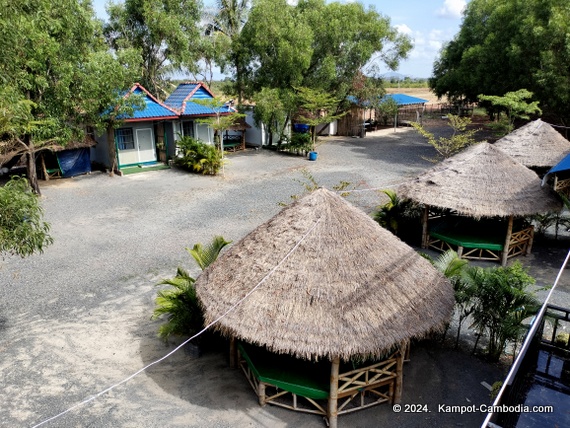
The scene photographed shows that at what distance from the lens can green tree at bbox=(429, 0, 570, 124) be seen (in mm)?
23656

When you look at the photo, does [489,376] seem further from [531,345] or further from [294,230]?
[294,230]

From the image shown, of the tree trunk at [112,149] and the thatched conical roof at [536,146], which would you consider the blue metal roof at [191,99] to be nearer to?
the tree trunk at [112,149]

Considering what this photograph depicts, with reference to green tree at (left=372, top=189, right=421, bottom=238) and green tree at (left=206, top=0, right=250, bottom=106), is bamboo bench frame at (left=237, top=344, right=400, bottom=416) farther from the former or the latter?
green tree at (left=206, top=0, right=250, bottom=106)

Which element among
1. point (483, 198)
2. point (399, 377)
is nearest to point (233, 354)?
point (399, 377)

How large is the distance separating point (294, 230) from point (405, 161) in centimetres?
2060

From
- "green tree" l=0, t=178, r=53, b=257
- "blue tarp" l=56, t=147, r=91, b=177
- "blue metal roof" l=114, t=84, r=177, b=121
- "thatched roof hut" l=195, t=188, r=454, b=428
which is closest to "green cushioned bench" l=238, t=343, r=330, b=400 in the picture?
"thatched roof hut" l=195, t=188, r=454, b=428

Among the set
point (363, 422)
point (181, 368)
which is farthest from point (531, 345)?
point (181, 368)

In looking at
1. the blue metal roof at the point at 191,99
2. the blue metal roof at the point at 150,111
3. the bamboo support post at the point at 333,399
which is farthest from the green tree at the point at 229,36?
the bamboo support post at the point at 333,399

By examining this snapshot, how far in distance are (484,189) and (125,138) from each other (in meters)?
18.9

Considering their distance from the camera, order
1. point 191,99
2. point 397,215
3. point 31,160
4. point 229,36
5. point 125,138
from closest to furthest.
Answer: point 397,215
point 31,160
point 125,138
point 191,99
point 229,36

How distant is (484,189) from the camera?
1403 centimetres

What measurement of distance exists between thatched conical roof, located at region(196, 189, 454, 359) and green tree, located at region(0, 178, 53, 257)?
125 inches

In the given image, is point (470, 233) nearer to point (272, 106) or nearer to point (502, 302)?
Result: point (502, 302)

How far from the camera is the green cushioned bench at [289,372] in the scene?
7.80 metres
